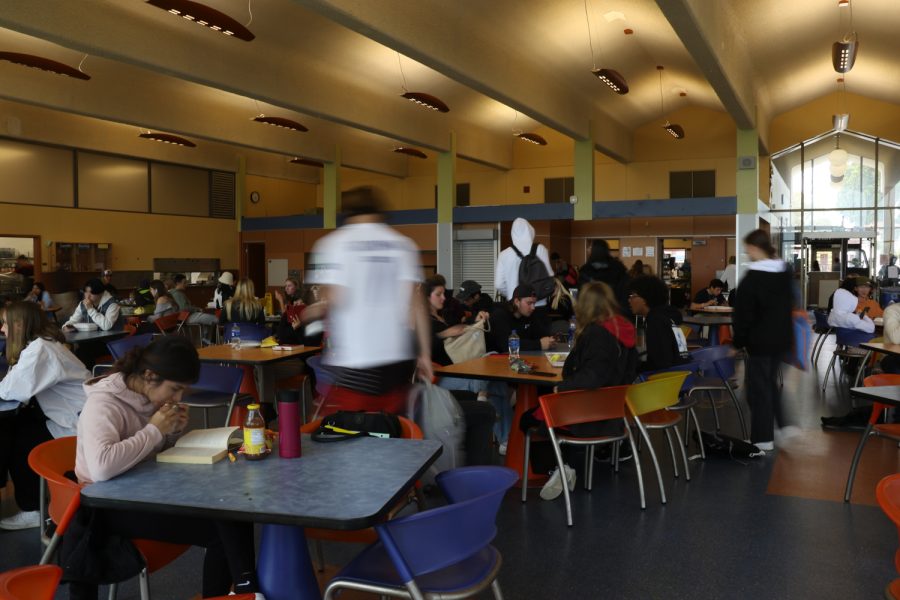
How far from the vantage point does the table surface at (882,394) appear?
11.4 feet

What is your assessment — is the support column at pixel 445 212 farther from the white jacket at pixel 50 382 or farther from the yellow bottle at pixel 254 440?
the yellow bottle at pixel 254 440

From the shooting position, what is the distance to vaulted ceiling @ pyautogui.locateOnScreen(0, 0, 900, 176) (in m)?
7.84

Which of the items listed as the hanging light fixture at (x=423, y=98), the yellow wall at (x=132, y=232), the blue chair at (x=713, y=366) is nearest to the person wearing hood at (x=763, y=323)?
the blue chair at (x=713, y=366)

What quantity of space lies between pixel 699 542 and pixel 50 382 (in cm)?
326

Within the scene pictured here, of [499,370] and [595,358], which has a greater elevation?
[595,358]

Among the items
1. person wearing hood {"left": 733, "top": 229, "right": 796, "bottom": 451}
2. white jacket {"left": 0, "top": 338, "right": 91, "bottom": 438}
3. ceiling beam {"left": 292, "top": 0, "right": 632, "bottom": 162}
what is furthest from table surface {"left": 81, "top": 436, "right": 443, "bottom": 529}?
ceiling beam {"left": 292, "top": 0, "right": 632, "bottom": 162}

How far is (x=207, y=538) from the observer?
2281 millimetres

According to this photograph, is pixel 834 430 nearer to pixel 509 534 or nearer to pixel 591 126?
pixel 509 534

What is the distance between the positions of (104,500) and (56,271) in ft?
45.9

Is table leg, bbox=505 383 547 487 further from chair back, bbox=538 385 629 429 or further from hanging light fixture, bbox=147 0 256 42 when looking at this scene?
hanging light fixture, bbox=147 0 256 42

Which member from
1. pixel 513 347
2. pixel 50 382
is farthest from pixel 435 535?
pixel 513 347

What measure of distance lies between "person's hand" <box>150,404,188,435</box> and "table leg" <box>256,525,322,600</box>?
472mm

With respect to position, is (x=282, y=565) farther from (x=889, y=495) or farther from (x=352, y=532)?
(x=889, y=495)

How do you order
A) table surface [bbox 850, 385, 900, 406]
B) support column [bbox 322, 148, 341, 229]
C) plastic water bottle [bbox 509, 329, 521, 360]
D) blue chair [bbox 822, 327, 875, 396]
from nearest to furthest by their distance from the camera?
table surface [bbox 850, 385, 900, 406] < plastic water bottle [bbox 509, 329, 521, 360] < blue chair [bbox 822, 327, 875, 396] < support column [bbox 322, 148, 341, 229]
